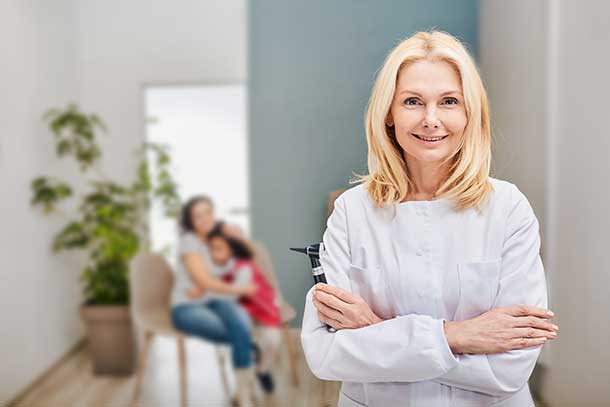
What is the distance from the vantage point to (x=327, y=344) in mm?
1085

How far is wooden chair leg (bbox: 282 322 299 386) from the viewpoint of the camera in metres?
1.85

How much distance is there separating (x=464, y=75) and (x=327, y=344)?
0.52m

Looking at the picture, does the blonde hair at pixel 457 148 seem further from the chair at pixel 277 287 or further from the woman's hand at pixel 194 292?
the woman's hand at pixel 194 292

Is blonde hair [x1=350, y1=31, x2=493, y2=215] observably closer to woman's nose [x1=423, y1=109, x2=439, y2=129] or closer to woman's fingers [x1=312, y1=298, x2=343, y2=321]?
woman's nose [x1=423, y1=109, x2=439, y2=129]

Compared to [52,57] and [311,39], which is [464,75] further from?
[52,57]

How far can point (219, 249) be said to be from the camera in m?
1.82

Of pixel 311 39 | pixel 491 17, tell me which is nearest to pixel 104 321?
pixel 311 39

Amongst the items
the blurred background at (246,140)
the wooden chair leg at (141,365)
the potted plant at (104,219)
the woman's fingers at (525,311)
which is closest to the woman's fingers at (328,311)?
the woman's fingers at (525,311)

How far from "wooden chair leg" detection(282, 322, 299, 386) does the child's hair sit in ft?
0.77

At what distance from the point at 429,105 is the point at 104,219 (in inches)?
46.7

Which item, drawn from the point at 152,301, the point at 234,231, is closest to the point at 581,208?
the point at 234,231

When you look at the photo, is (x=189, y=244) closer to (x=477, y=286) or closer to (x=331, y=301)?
(x=331, y=301)

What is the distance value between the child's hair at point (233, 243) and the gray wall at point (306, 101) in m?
0.06

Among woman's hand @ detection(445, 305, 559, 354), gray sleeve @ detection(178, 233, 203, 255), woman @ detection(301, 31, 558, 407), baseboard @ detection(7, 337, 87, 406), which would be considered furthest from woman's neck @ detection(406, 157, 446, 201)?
baseboard @ detection(7, 337, 87, 406)
